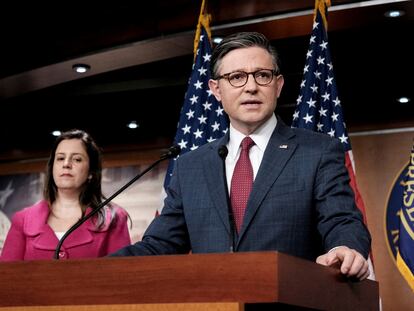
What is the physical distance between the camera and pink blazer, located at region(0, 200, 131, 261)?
3752mm

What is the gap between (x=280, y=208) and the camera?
7.37 ft

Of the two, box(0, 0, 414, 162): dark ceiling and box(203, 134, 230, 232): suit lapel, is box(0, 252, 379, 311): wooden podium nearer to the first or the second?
box(203, 134, 230, 232): suit lapel

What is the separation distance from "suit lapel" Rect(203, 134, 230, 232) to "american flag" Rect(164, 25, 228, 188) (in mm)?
2124

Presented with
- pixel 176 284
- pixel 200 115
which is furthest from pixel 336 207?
pixel 200 115

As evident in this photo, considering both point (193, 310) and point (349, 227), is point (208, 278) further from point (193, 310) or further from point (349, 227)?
point (349, 227)

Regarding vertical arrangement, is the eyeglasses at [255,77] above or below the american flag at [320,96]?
below

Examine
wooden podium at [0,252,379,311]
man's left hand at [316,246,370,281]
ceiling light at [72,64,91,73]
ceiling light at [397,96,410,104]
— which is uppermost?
ceiling light at [397,96,410,104]

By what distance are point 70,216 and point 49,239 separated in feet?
0.59

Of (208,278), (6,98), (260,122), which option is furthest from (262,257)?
(6,98)

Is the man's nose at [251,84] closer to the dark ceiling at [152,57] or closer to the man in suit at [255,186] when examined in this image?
the man in suit at [255,186]

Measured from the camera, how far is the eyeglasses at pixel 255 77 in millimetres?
2408

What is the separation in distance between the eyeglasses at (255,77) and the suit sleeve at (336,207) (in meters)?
0.29

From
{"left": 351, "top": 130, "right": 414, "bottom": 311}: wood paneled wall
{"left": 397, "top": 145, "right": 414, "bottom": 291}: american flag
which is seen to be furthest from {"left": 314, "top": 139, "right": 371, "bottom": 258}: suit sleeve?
{"left": 351, "top": 130, "right": 414, "bottom": 311}: wood paneled wall

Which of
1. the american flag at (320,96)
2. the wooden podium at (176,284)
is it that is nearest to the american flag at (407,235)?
the american flag at (320,96)
